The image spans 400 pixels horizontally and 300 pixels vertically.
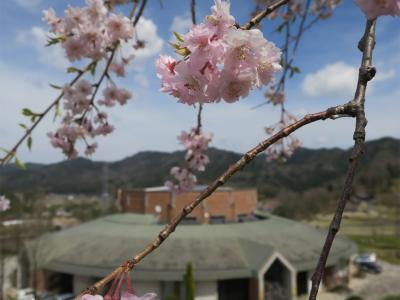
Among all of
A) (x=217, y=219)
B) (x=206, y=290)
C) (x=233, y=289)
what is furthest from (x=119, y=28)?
(x=217, y=219)

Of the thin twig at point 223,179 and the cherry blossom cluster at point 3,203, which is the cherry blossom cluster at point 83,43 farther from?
the thin twig at point 223,179

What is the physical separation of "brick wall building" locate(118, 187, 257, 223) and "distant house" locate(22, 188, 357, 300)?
60mm

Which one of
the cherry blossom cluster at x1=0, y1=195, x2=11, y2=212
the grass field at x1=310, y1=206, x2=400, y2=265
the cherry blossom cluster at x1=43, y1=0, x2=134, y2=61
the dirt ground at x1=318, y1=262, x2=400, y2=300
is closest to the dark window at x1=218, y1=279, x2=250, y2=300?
the dirt ground at x1=318, y1=262, x2=400, y2=300

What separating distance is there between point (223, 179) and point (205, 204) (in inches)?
866

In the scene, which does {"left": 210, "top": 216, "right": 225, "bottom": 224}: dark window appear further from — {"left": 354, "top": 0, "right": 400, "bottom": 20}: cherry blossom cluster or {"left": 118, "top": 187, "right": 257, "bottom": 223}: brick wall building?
{"left": 354, "top": 0, "right": 400, "bottom": 20}: cherry blossom cluster

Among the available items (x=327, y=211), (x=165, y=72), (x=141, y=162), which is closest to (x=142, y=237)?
(x=165, y=72)

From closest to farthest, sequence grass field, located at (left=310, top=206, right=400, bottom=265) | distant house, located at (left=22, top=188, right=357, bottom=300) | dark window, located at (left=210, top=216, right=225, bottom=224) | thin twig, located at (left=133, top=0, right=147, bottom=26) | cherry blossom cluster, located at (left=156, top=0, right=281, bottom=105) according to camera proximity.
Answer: cherry blossom cluster, located at (left=156, top=0, right=281, bottom=105) < thin twig, located at (left=133, top=0, right=147, bottom=26) < distant house, located at (left=22, top=188, right=357, bottom=300) < dark window, located at (left=210, top=216, right=225, bottom=224) < grass field, located at (left=310, top=206, right=400, bottom=265)

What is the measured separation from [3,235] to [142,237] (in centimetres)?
788

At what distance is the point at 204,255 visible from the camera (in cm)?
1767

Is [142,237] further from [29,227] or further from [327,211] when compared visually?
[327,211]

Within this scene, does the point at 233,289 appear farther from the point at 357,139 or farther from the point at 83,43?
the point at 357,139

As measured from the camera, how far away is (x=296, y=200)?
45.0m

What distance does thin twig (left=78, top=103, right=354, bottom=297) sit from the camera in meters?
0.67

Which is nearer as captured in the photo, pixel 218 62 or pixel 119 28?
pixel 218 62
